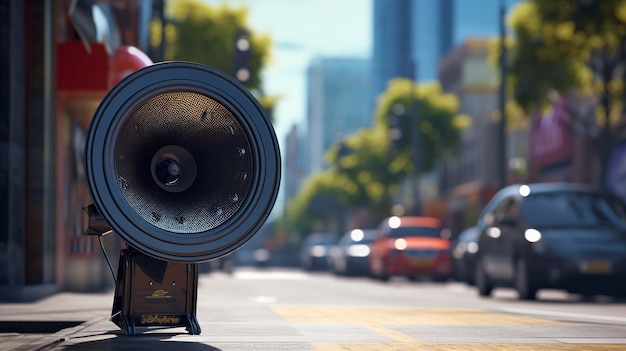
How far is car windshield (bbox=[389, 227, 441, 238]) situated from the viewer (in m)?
32.5

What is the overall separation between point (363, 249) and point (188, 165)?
30.3 m

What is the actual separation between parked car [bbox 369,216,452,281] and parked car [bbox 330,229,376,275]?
4045mm

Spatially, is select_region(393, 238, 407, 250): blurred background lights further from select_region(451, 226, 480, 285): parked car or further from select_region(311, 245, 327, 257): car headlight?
select_region(311, 245, 327, 257): car headlight

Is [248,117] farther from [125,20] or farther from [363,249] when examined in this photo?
[363,249]

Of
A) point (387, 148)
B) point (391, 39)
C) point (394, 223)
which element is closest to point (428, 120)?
point (387, 148)

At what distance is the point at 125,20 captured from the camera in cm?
2928

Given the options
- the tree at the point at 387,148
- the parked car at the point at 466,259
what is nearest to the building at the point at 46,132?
the parked car at the point at 466,259

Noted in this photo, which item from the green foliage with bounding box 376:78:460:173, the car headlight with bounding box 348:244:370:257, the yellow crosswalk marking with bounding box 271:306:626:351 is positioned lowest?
the yellow crosswalk marking with bounding box 271:306:626:351

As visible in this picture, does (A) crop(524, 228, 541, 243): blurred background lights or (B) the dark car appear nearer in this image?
(B) the dark car

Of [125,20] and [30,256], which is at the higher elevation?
[125,20]

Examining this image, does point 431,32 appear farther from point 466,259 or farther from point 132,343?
point 132,343

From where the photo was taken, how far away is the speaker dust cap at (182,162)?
24.3ft

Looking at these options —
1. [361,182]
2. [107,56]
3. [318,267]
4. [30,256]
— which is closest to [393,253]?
[107,56]

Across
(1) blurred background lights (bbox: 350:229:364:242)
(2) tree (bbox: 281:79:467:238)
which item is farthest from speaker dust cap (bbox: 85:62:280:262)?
(2) tree (bbox: 281:79:467:238)
